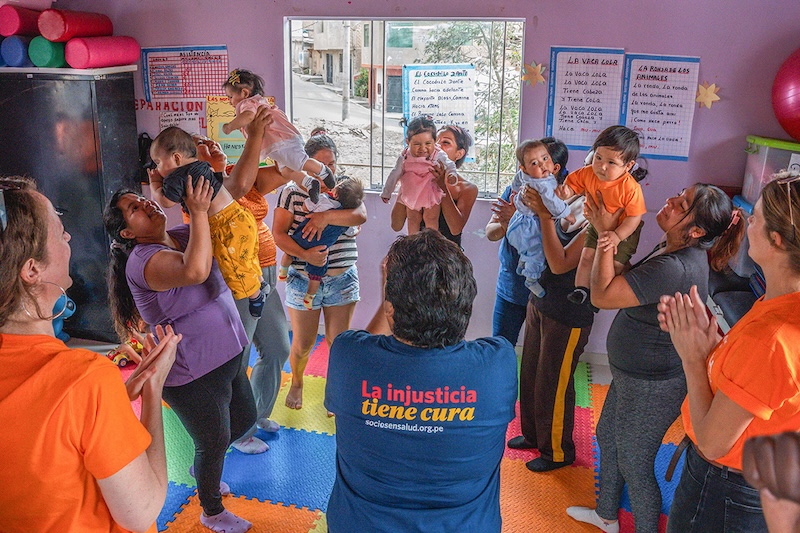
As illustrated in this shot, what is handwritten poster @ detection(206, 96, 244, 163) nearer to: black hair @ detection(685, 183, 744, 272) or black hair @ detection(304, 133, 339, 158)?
black hair @ detection(304, 133, 339, 158)

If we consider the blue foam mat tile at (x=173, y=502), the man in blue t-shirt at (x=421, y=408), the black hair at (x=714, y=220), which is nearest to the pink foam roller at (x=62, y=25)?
the blue foam mat tile at (x=173, y=502)

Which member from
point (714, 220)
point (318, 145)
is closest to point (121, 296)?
point (318, 145)

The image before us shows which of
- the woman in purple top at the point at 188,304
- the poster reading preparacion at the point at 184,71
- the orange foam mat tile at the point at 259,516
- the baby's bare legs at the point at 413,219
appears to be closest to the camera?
the woman in purple top at the point at 188,304

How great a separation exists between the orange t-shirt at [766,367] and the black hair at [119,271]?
211 cm

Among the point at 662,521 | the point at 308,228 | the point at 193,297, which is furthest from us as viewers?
the point at 308,228

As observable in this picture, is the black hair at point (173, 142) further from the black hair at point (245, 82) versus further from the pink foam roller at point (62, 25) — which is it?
the pink foam roller at point (62, 25)

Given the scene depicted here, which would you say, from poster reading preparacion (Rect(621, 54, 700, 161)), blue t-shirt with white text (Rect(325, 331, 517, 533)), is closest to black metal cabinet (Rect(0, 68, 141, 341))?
poster reading preparacion (Rect(621, 54, 700, 161))

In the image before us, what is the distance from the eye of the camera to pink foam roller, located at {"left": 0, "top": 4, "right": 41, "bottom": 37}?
14.4 feet

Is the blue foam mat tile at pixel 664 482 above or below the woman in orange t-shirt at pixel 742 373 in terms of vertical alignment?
below

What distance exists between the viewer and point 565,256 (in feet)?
10.2

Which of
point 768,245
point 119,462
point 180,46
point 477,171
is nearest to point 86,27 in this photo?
point 180,46

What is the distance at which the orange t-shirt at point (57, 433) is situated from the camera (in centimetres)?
139

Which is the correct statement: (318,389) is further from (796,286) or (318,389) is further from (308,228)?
(796,286)

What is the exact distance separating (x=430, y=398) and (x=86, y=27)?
416 cm
